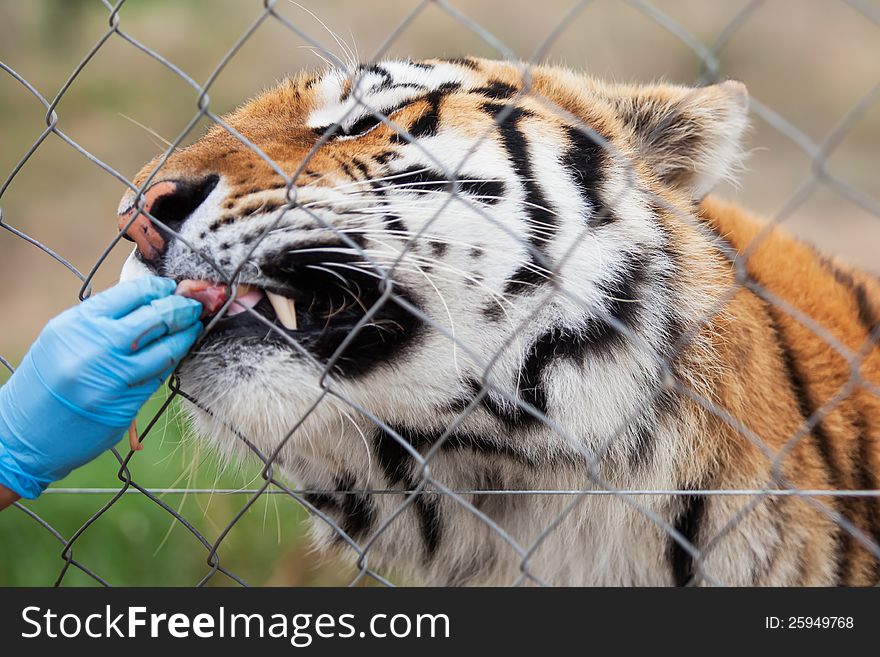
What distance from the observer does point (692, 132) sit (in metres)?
1.96

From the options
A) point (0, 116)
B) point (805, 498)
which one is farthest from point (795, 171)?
point (0, 116)

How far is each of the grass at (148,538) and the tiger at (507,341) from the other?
5.22 feet

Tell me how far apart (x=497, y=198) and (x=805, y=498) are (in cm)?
85

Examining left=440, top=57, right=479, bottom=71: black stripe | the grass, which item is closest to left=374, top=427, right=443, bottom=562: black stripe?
left=440, top=57, right=479, bottom=71: black stripe

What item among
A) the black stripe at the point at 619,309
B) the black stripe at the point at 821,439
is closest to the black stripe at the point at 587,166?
the black stripe at the point at 619,309

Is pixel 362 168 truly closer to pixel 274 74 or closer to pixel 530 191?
pixel 530 191

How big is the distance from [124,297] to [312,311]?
33cm

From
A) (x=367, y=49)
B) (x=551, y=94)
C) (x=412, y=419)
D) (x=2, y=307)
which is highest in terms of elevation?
(x=367, y=49)

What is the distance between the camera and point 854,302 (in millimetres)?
2170

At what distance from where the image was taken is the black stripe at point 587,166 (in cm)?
175

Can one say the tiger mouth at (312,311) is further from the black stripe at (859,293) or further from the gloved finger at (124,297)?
the black stripe at (859,293)

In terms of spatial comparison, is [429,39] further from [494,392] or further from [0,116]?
[494,392]

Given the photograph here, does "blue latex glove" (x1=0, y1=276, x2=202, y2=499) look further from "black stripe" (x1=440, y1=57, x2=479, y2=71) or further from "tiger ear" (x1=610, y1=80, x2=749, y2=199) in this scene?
"tiger ear" (x1=610, y1=80, x2=749, y2=199)
